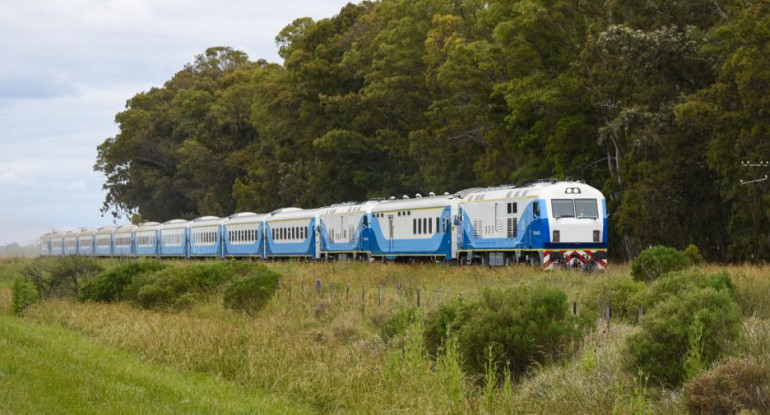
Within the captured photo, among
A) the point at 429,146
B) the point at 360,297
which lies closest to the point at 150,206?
the point at 429,146

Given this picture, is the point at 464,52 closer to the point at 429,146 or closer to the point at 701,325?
the point at 429,146

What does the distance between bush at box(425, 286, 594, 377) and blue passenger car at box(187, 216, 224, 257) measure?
51.7 metres

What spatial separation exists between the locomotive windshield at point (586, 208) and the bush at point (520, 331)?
61.8ft

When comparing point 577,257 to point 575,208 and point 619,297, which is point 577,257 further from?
point 619,297

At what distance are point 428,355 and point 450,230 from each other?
2497 cm

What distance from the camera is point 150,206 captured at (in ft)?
374

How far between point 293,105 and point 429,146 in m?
18.5

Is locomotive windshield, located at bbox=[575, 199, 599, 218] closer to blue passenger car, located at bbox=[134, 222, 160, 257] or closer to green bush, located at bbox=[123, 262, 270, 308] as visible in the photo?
green bush, located at bbox=[123, 262, 270, 308]

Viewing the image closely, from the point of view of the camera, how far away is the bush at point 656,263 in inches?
1120

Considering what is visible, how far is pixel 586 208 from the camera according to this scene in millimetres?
37844

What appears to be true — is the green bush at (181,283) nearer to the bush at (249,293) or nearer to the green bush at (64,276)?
the bush at (249,293)

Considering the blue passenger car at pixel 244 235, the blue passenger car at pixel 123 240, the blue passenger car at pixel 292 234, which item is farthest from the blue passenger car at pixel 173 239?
the blue passenger car at pixel 292 234

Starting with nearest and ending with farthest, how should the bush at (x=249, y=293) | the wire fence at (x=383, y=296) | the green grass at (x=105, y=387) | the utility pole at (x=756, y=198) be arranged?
1. the green grass at (x=105, y=387)
2. the wire fence at (x=383, y=296)
3. the bush at (x=249, y=293)
4. the utility pole at (x=756, y=198)

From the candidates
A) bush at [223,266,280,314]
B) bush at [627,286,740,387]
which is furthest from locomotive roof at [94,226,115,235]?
bush at [627,286,740,387]
